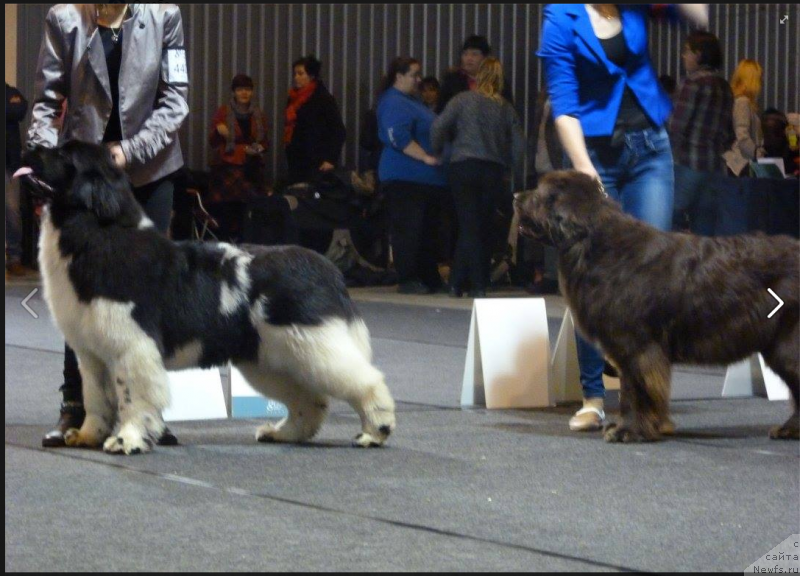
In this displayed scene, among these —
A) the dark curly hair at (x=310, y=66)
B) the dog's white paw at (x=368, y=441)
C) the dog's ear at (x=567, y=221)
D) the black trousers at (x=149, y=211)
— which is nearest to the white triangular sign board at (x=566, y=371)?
the dog's ear at (x=567, y=221)

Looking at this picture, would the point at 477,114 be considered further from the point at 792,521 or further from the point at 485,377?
the point at 792,521

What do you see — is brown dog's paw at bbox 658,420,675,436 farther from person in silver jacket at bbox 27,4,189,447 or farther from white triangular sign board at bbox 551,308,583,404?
person in silver jacket at bbox 27,4,189,447

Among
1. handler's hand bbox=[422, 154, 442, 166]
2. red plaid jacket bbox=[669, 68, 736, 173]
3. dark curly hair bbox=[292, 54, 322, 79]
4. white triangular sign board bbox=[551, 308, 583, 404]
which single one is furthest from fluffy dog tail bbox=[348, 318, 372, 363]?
dark curly hair bbox=[292, 54, 322, 79]

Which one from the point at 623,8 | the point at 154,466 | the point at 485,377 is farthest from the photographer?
the point at 485,377

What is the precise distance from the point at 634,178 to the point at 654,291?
696 mm

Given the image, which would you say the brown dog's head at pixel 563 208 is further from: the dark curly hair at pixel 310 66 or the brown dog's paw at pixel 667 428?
the dark curly hair at pixel 310 66

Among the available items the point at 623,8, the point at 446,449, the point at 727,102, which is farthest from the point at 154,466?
the point at 727,102

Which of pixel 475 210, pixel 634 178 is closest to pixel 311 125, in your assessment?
pixel 475 210

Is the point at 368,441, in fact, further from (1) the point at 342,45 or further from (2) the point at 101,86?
(1) the point at 342,45

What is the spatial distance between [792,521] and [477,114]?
6.66 m

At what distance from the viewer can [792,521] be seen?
3.62 meters

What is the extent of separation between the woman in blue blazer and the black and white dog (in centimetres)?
113

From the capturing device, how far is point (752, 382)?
6.29 metres

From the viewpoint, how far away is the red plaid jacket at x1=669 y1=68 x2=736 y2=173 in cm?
840
